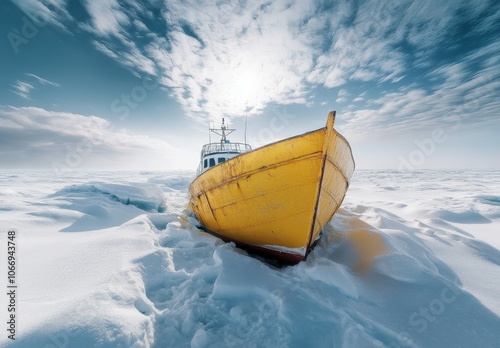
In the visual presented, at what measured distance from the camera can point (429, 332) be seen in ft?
7.22

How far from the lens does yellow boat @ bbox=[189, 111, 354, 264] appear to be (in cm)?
339

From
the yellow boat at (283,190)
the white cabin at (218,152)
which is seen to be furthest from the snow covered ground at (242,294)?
the white cabin at (218,152)

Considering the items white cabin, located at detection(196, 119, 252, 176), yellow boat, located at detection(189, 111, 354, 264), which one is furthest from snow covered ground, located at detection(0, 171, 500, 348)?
white cabin, located at detection(196, 119, 252, 176)

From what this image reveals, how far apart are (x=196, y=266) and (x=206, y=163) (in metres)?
5.11

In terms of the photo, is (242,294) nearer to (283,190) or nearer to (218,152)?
(283,190)

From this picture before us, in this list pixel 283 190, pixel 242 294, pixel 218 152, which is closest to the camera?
pixel 242 294

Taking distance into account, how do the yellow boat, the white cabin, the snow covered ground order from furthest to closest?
the white cabin, the yellow boat, the snow covered ground

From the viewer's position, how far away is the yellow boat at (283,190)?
11.1 ft

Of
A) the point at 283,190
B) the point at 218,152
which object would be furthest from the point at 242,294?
the point at 218,152

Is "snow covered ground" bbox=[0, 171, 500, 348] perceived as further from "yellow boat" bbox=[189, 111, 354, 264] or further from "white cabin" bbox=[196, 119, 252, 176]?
"white cabin" bbox=[196, 119, 252, 176]

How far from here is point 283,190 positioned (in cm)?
366

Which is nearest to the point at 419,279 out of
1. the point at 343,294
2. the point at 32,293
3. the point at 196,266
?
Answer: the point at 343,294

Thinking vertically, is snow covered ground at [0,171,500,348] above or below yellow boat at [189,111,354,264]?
below

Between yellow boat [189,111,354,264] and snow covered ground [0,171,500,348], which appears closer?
snow covered ground [0,171,500,348]
